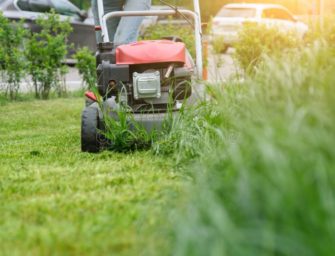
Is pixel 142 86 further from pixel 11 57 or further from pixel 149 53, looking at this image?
pixel 11 57

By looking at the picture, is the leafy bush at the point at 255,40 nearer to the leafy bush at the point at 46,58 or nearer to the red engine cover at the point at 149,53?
the leafy bush at the point at 46,58

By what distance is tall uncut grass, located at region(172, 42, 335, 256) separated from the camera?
2316 mm

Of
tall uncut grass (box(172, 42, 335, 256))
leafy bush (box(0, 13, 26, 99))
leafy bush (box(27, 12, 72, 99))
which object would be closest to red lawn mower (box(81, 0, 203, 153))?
tall uncut grass (box(172, 42, 335, 256))

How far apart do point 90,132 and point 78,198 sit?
1490 millimetres

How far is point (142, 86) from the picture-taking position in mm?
5020

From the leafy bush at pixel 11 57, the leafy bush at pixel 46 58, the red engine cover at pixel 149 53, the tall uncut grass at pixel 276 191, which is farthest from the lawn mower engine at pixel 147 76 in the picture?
the leafy bush at pixel 46 58

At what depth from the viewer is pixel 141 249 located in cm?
263

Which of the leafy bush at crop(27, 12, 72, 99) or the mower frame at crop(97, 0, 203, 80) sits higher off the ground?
the mower frame at crop(97, 0, 203, 80)

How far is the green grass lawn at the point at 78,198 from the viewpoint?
9.05 feet

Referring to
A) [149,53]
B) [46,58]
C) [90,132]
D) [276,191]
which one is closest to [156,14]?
[149,53]

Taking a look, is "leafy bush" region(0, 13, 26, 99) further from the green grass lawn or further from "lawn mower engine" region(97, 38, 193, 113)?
"lawn mower engine" region(97, 38, 193, 113)

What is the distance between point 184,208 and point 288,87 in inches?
32.0

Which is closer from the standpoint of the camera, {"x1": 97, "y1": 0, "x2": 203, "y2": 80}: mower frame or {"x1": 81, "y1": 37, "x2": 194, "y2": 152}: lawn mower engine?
{"x1": 81, "y1": 37, "x2": 194, "y2": 152}: lawn mower engine

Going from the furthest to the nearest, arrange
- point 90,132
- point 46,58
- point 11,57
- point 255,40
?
point 255,40, point 46,58, point 11,57, point 90,132
